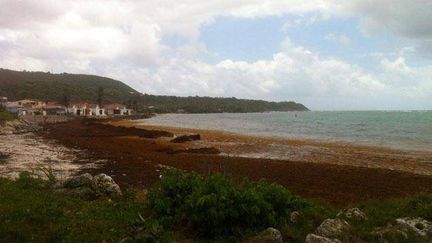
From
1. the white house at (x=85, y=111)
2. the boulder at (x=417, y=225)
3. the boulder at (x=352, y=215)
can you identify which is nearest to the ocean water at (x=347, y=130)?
the boulder at (x=352, y=215)

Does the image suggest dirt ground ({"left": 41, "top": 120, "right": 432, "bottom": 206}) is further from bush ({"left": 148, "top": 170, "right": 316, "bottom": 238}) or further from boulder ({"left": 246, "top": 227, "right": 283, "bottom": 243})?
boulder ({"left": 246, "top": 227, "right": 283, "bottom": 243})

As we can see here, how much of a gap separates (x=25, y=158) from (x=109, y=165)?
19.4ft

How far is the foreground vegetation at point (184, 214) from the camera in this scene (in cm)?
803

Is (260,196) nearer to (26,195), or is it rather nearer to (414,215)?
(414,215)

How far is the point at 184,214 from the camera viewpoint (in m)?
8.84

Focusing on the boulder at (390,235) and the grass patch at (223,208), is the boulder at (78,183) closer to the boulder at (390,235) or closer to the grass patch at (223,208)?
the grass patch at (223,208)

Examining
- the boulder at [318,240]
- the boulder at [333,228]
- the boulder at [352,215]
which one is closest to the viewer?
the boulder at [318,240]

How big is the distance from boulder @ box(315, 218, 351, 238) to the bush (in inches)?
33.3

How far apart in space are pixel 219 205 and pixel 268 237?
3.68ft

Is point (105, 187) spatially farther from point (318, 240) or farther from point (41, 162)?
point (41, 162)

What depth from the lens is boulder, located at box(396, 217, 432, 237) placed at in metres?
8.21

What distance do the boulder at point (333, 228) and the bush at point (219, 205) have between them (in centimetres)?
85

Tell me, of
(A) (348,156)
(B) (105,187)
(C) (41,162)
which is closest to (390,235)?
(B) (105,187)

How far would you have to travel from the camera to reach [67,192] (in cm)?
1162
